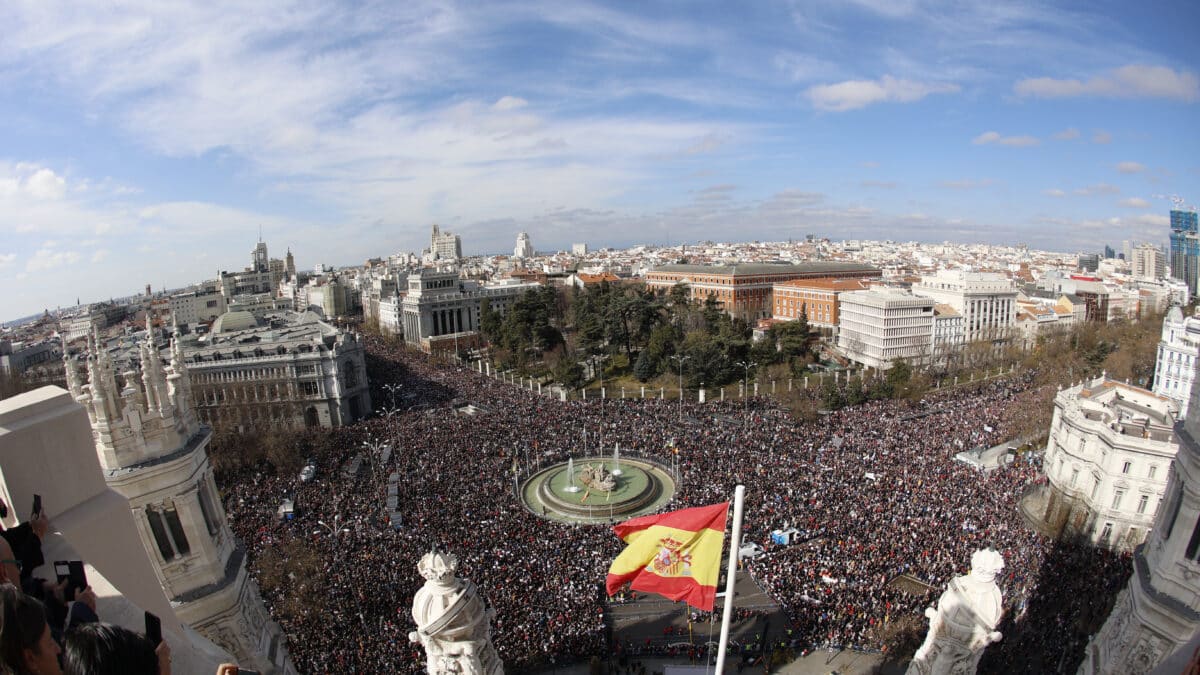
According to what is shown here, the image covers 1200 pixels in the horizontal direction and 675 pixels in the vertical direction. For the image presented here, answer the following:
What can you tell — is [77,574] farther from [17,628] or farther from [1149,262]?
[1149,262]

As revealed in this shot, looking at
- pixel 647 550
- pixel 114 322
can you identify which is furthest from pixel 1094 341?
pixel 114 322

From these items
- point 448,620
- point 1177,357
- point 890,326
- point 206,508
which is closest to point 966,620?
point 448,620

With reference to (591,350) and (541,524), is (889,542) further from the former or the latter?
(591,350)

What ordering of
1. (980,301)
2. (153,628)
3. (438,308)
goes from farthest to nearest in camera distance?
(438,308), (980,301), (153,628)

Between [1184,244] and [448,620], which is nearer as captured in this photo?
[448,620]

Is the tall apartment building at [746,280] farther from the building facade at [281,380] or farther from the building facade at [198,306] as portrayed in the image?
the building facade at [198,306]

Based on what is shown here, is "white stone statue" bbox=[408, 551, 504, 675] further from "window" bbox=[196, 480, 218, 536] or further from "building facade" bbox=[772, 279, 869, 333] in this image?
"building facade" bbox=[772, 279, 869, 333]

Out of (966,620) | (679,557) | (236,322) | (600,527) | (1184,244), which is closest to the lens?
(966,620)
